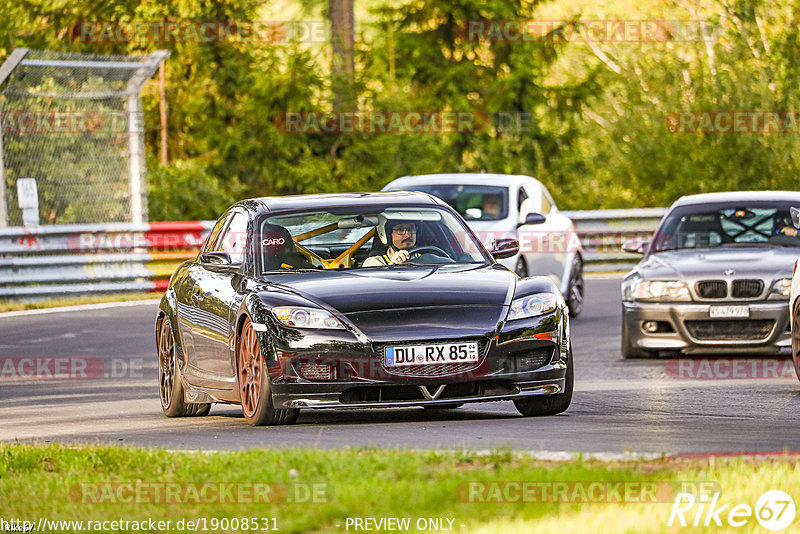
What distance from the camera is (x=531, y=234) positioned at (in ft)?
66.9

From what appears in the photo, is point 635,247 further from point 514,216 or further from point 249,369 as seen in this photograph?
point 249,369

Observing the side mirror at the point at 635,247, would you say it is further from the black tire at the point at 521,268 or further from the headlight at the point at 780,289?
the black tire at the point at 521,268

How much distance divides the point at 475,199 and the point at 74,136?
23.3 ft

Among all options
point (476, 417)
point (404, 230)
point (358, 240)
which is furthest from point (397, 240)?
point (476, 417)

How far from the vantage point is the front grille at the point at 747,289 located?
1520cm

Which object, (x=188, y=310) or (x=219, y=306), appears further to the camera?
(x=188, y=310)

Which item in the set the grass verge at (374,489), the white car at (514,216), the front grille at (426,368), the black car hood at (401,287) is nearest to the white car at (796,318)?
the black car hood at (401,287)

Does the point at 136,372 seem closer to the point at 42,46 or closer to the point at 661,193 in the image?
the point at 661,193

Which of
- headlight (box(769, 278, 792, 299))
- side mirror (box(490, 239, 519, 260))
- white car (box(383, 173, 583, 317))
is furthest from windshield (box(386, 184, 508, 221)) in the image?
side mirror (box(490, 239, 519, 260))

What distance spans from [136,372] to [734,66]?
21671 millimetres

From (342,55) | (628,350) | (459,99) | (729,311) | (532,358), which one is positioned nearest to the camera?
(532,358)

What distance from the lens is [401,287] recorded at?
35.0 feet

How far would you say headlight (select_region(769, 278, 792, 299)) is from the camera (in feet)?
49.5

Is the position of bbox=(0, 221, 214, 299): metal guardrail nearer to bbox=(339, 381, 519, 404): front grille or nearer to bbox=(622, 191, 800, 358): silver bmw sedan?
bbox=(622, 191, 800, 358): silver bmw sedan
